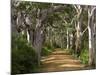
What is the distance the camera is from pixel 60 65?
2.26 metres

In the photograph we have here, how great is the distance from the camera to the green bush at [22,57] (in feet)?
6.81

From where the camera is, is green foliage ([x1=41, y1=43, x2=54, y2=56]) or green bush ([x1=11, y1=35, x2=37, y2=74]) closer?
green bush ([x1=11, y1=35, x2=37, y2=74])

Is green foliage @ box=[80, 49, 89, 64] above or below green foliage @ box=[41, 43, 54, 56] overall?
below

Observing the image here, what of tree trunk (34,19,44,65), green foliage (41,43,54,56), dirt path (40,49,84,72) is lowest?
dirt path (40,49,84,72)

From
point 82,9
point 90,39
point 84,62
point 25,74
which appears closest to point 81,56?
point 84,62

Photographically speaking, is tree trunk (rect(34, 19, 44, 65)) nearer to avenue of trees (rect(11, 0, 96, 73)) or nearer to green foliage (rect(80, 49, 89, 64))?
avenue of trees (rect(11, 0, 96, 73))

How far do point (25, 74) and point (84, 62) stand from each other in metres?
0.74

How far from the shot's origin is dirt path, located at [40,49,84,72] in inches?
86.5

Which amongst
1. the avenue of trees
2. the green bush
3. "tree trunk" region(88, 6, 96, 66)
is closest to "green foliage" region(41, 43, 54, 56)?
the avenue of trees

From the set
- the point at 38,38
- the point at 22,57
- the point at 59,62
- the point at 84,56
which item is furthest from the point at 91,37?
the point at 22,57

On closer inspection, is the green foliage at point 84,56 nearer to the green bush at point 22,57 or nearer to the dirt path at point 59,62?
the dirt path at point 59,62

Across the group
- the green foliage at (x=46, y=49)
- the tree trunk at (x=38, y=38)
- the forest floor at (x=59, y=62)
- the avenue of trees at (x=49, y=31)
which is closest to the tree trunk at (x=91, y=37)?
the avenue of trees at (x=49, y=31)

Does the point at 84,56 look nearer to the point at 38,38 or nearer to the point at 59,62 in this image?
the point at 59,62

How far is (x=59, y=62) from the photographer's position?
226cm
